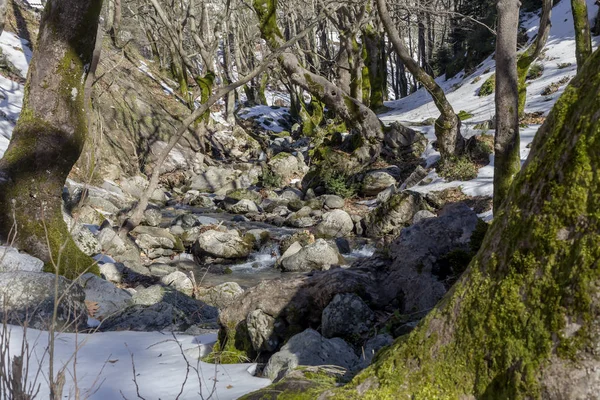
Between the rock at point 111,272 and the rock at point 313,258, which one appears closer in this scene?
the rock at point 111,272

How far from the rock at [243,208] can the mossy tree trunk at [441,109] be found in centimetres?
564

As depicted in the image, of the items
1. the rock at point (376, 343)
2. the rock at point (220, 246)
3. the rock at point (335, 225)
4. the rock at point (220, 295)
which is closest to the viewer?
the rock at point (376, 343)

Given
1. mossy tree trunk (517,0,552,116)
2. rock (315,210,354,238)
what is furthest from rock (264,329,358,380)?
mossy tree trunk (517,0,552,116)

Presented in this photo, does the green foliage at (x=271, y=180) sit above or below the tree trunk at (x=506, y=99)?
below

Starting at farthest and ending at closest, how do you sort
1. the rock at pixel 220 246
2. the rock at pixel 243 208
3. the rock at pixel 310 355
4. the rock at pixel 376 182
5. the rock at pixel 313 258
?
1. the rock at pixel 243 208
2. the rock at pixel 376 182
3. the rock at pixel 220 246
4. the rock at pixel 313 258
5. the rock at pixel 310 355

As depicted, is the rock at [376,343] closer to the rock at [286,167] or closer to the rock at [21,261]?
the rock at [21,261]

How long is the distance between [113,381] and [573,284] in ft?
8.30

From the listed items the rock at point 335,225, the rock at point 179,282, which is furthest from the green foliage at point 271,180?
the rock at point 179,282

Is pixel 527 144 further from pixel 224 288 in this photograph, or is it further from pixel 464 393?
pixel 464 393

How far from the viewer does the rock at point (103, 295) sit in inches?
205

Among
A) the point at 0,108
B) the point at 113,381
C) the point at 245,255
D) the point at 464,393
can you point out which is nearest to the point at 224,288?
the point at 245,255

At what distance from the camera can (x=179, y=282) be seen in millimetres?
7703

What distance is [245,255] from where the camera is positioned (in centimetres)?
1031

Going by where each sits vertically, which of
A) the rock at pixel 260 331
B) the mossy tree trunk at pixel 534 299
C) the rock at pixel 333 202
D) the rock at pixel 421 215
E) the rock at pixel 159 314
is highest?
the mossy tree trunk at pixel 534 299
